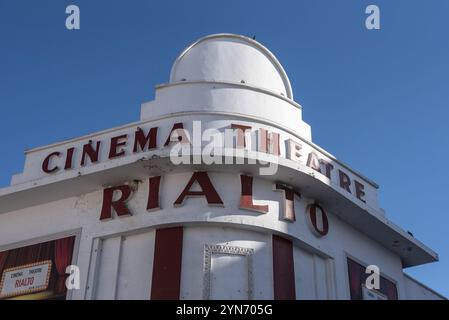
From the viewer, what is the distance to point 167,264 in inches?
701

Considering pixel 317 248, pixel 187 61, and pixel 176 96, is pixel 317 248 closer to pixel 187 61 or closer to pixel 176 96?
pixel 176 96

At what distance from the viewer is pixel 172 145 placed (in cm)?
1906

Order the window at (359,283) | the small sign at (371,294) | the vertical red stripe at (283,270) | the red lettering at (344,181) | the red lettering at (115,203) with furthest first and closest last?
1. the red lettering at (344,181)
2. the small sign at (371,294)
3. the window at (359,283)
4. the red lettering at (115,203)
5. the vertical red stripe at (283,270)

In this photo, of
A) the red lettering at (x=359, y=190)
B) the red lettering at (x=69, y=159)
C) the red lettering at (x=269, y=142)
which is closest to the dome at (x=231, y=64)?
the red lettering at (x=269, y=142)

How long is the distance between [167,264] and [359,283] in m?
6.29

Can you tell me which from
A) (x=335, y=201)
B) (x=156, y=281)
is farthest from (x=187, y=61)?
(x=156, y=281)

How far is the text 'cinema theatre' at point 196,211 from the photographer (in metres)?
18.1

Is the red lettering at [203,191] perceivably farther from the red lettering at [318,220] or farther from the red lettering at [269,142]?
the red lettering at [318,220]

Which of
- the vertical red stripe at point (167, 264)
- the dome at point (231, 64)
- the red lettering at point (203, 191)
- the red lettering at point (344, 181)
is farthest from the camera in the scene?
the dome at point (231, 64)

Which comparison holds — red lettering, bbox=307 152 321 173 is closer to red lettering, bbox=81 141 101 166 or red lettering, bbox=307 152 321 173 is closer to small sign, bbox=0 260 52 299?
red lettering, bbox=81 141 101 166

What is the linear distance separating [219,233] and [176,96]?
184 inches

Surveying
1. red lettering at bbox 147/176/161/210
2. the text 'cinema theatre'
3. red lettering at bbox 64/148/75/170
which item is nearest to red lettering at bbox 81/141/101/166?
the text 'cinema theatre'

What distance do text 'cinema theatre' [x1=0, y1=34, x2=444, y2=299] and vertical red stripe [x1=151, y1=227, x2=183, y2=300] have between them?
0.09 feet

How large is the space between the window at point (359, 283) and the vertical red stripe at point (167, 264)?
559cm
